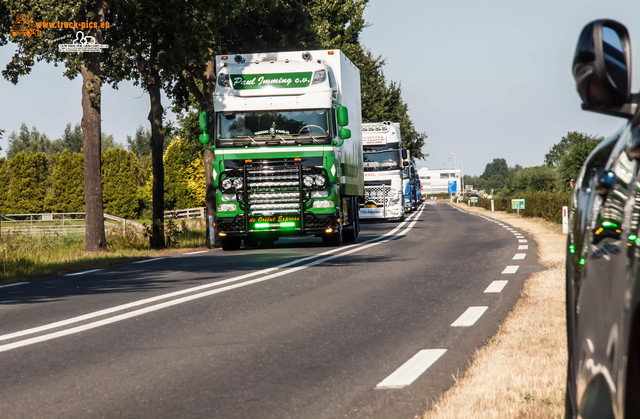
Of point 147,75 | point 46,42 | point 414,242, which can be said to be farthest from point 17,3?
point 414,242

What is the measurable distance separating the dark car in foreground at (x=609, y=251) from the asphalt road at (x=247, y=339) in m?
1.95

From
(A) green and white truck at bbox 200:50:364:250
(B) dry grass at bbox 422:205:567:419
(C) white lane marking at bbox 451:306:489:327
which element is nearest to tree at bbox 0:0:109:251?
(A) green and white truck at bbox 200:50:364:250

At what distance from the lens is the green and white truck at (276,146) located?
19672mm

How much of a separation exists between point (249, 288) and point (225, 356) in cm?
488

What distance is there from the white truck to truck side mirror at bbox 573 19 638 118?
122 ft

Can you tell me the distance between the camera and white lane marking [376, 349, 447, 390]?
5.55m

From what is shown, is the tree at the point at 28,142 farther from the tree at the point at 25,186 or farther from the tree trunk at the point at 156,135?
the tree trunk at the point at 156,135

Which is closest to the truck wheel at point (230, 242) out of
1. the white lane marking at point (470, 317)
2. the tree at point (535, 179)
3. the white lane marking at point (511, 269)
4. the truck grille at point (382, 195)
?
the white lane marking at point (511, 269)

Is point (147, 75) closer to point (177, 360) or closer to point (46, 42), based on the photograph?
point (46, 42)

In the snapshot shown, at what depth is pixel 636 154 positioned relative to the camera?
7.66ft

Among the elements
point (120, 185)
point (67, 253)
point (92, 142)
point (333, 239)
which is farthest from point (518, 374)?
point (120, 185)

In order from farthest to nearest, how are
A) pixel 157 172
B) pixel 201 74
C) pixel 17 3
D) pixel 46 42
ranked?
pixel 201 74
pixel 157 172
pixel 46 42
pixel 17 3

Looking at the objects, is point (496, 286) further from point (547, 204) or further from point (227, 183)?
point (547, 204)

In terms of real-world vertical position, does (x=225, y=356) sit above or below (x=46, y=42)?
below
